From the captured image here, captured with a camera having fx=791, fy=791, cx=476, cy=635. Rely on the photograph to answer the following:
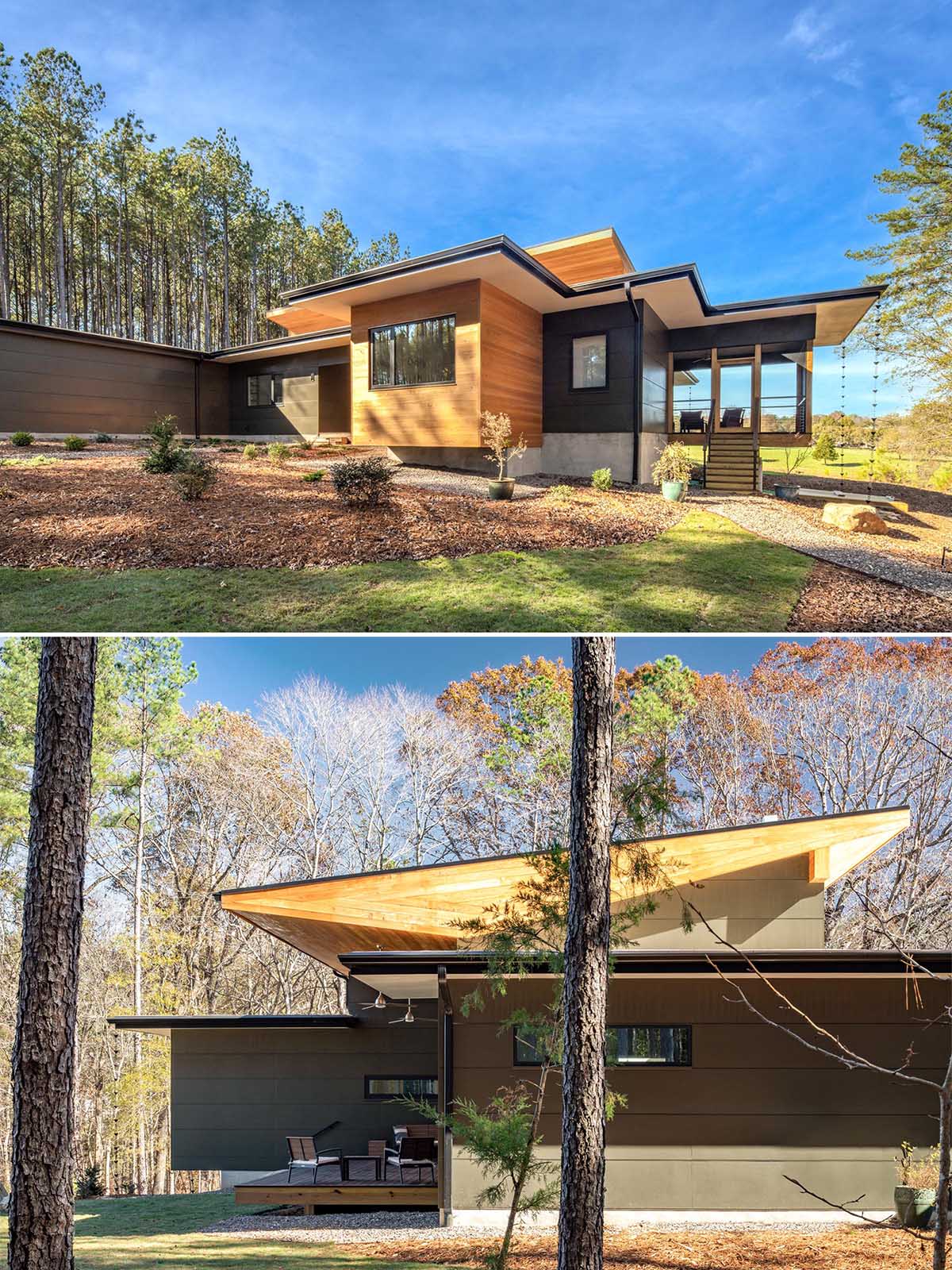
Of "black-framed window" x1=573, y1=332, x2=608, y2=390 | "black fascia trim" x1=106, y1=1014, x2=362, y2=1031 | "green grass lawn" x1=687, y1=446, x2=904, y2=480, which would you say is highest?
"black-framed window" x1=573, y1=332, x2=608, y2=390

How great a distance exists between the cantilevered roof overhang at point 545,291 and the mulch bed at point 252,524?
4.04m

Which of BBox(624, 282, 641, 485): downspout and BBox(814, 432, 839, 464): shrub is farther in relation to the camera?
BBox(814, 432, 839, 464): shrub

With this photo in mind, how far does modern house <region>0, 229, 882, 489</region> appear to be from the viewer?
516 inches

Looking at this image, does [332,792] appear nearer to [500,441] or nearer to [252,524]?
[500,441]

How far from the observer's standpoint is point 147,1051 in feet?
59.1

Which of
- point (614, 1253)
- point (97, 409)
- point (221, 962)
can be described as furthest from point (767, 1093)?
point (97, 409)

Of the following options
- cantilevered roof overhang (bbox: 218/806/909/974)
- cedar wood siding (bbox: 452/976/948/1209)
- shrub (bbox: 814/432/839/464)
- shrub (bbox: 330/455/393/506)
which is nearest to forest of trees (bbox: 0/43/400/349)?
shrub (bbox: 330/455/393/506)

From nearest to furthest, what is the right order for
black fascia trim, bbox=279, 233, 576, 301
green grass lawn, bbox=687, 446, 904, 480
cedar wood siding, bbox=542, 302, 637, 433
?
black fascia trim, bbox=279, 233, 576, 301, cedar wood siding, bbox=542, 302, 637, 433, green grass lawn, bbox=687, 446, 904, 480

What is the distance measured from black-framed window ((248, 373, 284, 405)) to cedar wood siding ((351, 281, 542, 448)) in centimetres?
664

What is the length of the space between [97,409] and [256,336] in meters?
4.00

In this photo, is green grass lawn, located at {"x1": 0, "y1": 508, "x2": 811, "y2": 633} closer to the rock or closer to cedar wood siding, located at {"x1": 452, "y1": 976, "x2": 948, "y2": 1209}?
the rock

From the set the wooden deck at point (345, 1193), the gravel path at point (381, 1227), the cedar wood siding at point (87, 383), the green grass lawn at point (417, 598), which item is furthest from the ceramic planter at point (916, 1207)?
the cedar wood siding at point (87, 383)

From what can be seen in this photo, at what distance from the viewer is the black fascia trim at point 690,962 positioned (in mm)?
7066

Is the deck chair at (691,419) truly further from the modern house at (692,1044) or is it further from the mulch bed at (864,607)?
the mulch bed at (864,607)
